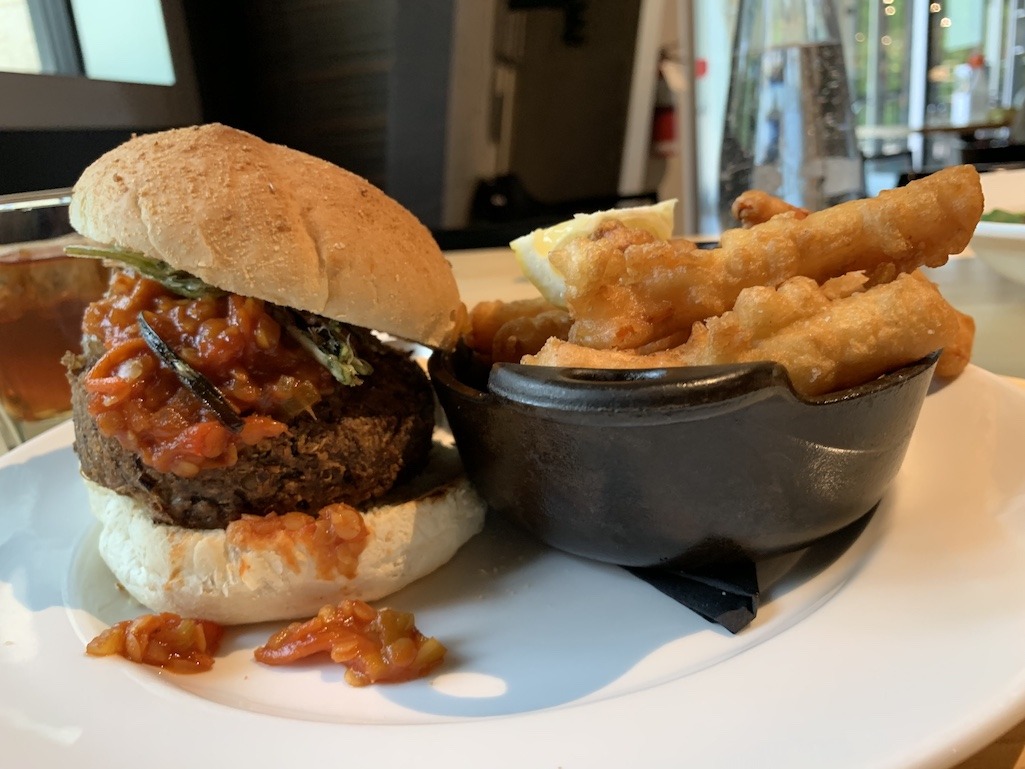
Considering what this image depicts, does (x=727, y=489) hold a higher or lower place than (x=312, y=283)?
lower

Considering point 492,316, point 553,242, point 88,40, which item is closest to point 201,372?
point 492,316

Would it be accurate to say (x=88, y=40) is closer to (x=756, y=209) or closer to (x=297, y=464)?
(x=297, y=464)

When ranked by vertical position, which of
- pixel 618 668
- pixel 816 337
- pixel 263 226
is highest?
pixel 263 226

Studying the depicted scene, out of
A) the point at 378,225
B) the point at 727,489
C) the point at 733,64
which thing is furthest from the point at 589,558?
the point at 733,64

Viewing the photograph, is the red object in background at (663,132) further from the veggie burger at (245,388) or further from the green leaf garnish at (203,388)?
the green leaf garnish at (203,388)

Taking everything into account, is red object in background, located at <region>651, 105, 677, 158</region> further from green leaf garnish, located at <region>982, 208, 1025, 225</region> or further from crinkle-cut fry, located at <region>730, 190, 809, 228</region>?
crinkle-cut fry, located at <region>730, 190, 809, 228</region>

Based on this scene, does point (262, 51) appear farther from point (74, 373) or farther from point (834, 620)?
point (834, 620)

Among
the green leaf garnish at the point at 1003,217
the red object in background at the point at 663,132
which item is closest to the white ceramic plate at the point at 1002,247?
the green leaf garnish at the point at 1003,217
